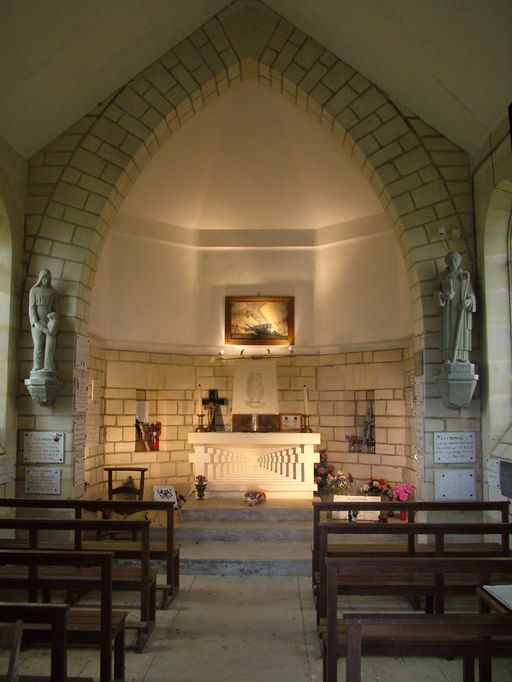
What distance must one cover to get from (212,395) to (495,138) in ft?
17.6

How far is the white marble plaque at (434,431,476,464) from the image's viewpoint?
6.12 m

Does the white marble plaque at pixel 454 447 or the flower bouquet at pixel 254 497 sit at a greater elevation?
the white marble plaque at pixel 454 447

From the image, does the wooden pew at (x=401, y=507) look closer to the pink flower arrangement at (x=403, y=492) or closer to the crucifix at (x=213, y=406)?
the pink flower arrangement at (x=403, y=492)

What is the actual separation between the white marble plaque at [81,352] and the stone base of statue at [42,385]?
0.38 metres

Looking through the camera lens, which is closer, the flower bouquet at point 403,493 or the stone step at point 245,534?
the stone step at point 245,534

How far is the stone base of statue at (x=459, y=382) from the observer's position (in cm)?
585

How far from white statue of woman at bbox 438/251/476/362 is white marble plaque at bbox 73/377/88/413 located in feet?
12.5

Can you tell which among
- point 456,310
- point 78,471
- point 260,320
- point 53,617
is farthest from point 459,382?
point 53,617

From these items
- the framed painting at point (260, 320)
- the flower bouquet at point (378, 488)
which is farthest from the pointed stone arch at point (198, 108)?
the framed painting at point (260, 320)

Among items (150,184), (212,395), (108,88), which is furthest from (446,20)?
(212,395)

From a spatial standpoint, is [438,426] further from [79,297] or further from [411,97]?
[79,297]

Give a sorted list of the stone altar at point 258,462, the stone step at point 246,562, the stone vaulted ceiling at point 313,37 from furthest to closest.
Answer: the stone altar at point 258,462
the stone step at point 246,562
the stone vaulted ceiling at point 313,37

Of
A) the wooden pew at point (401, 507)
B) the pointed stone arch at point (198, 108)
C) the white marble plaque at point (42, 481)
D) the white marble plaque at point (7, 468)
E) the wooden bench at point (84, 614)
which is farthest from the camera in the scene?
the pointed stone arch at point (198, 108)

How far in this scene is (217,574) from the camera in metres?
5.82
